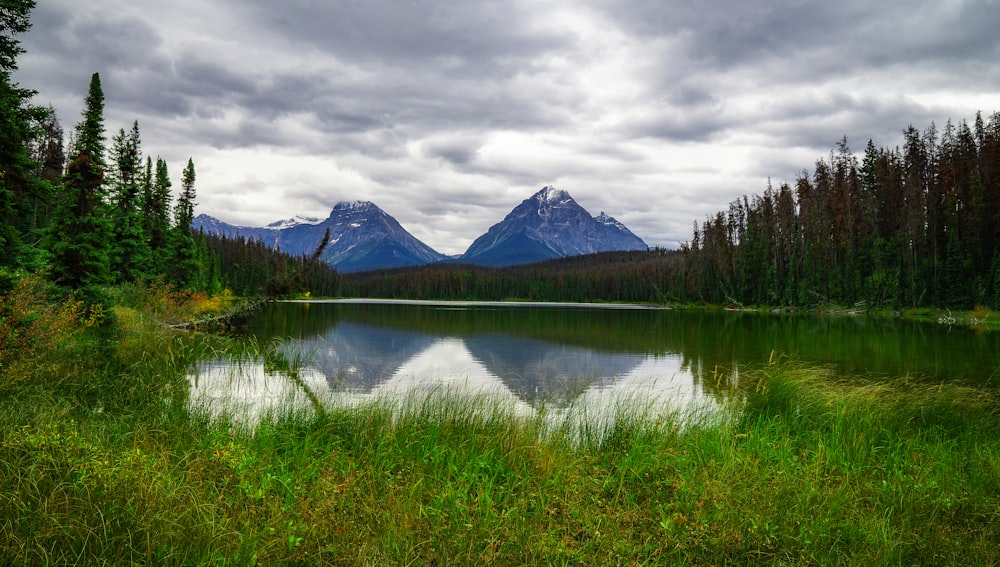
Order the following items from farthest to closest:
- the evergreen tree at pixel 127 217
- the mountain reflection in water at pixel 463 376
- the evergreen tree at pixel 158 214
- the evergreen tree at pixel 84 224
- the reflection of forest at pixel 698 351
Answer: the evergreen tree at pixel 158 214 → the evergreen tree at pixel 127 217 → the evergreen tree at pixel 84 224 → the reflection of forest at pixel 698 351 → the mountain reflection in water at pixel 463 376

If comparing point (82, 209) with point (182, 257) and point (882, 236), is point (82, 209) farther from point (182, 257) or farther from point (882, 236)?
point (882, 236)

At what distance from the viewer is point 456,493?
18.3ft

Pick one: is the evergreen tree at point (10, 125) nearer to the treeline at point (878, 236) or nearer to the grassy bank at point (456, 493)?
the grassy bank at point (456, 493)

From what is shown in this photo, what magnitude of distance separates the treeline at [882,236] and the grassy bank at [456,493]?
236ft

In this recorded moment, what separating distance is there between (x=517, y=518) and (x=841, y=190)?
10773 cm

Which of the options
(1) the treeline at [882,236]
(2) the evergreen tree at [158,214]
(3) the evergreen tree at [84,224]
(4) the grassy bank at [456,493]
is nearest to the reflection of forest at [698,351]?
(4) the grassy bank at [456,493]

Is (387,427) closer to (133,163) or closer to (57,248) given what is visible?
(57,248)

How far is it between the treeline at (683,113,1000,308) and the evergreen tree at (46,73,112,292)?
263 feet

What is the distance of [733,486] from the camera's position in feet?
20.7

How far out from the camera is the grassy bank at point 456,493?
4609 mm

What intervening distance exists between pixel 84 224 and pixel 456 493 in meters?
26.5

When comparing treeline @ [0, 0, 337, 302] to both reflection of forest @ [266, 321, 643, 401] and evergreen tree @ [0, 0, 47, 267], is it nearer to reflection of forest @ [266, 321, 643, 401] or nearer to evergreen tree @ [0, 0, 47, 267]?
evergreen tree @ [0, 0, 47, 267]

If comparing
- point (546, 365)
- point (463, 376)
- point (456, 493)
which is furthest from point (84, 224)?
point (456, 493)

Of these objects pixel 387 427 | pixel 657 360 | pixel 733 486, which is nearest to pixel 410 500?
pixel 387 427
